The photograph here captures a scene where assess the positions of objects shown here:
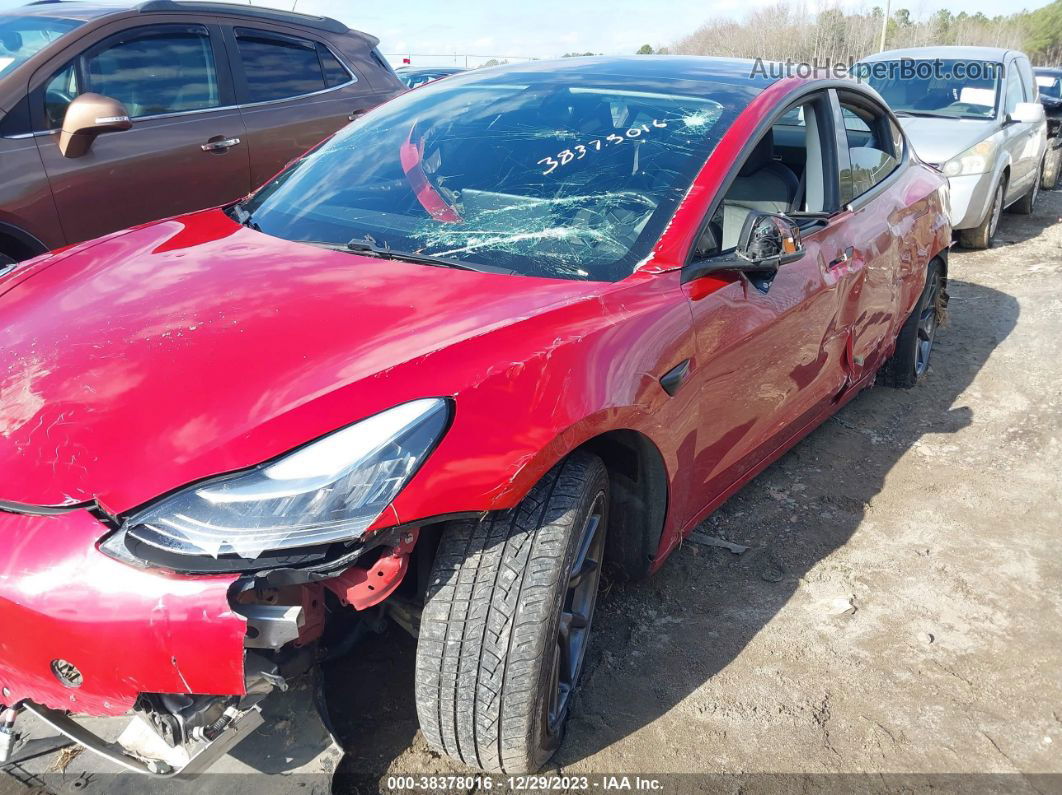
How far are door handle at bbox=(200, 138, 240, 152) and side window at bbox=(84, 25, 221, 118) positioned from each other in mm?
211

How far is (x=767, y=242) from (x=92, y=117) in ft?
9.38

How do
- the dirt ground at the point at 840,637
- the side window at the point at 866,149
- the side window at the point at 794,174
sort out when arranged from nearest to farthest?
the dirt ground at the point at 840,637
the side window at the point at 794,174
the side window at the point at 866,149

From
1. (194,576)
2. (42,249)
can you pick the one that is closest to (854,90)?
(194,576)

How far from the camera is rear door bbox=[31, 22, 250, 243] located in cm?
385

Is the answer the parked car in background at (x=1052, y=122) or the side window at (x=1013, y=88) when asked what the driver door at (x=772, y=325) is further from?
the parked car in background at (x=1052, y=122)

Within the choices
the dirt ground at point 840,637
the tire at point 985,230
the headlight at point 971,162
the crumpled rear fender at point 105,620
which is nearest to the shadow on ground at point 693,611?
the dirt ground at point 840,637

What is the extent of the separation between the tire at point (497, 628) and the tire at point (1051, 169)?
10488 millimetres

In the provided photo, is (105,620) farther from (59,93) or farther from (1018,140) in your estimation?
(1018,140)

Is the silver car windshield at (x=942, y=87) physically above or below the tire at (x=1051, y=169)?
above

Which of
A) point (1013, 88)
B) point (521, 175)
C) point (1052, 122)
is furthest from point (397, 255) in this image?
point (1052, 122)

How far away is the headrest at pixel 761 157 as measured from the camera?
300 centimetres

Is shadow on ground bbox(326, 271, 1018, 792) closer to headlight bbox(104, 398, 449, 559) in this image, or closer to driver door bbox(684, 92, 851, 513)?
driver door bbox(684, 92, 851, 513)

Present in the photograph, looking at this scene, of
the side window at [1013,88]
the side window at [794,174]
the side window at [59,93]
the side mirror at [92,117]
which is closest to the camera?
the side window at [794,174]

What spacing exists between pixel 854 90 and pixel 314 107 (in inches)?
118
